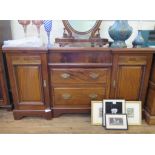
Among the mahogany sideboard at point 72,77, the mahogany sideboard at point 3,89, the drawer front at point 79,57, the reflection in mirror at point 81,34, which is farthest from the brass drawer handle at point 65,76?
the mahogany sideboard at point 3,89

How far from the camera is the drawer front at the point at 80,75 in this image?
172 cm

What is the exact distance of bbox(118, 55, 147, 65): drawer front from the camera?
166 cm

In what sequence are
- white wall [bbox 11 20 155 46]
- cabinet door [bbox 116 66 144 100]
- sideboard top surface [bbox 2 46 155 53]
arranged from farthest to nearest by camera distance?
1. white wall [bbox 11 20 155 46]
2. cabinet door [bbox 116 66 144 100]
3. sideboard top surface [bbox 2 46 155 53]

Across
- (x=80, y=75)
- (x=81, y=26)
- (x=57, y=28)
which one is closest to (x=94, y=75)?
(x=80, y=75)

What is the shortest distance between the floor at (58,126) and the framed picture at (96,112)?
65mm

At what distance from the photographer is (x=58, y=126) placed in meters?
1.81

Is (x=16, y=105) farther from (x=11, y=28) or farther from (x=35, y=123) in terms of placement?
(x=11, y=28)

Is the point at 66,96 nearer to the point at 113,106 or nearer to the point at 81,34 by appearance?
the point at 113,106

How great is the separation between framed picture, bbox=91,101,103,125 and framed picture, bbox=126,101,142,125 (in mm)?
302

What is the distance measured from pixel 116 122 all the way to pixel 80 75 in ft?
2.03

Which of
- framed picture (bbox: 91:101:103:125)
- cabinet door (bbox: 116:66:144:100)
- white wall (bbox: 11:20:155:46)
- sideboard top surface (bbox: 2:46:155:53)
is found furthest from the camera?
white wall (bbox: 11:20:155:46)

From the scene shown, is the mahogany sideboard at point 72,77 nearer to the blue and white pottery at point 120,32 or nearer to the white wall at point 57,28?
the blue and white pottery at point 120,32

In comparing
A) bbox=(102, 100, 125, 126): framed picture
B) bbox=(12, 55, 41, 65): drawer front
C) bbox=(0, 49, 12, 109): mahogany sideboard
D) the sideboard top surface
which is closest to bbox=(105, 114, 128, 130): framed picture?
bbox=(102, 100, 125, 126): framed picture

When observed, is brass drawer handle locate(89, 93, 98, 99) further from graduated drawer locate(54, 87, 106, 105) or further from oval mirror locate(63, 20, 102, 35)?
oval mirror locate(63, 20, 102, 35)
